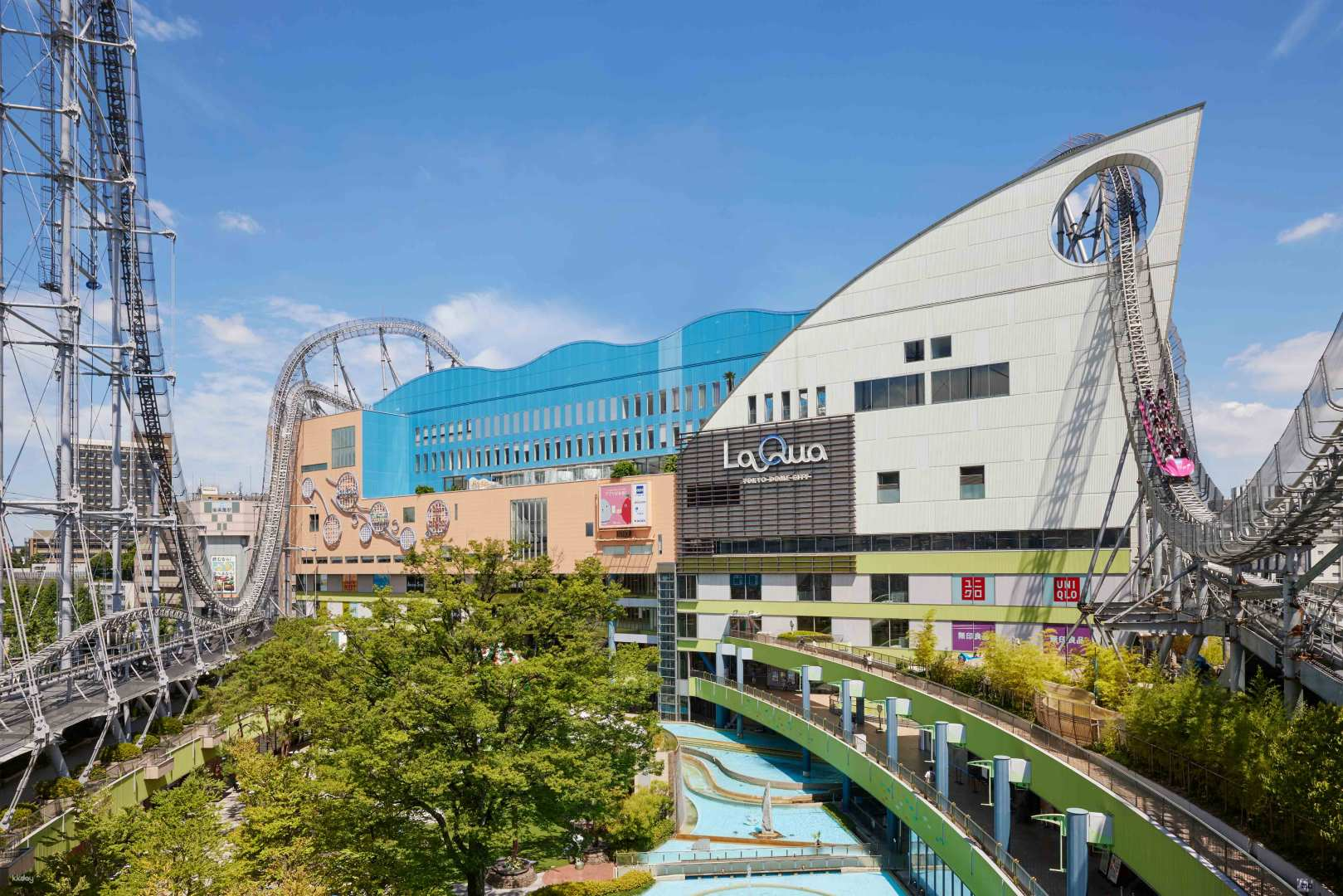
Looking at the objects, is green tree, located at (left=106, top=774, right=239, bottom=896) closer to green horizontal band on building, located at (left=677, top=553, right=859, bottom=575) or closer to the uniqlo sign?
green horizontal band on building, located at (left=677, top=553, right=859, bottom=575)

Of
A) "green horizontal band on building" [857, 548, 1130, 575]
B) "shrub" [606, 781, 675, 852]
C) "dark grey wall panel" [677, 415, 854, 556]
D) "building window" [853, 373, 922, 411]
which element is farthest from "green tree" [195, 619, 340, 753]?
"building window" [853, 373, 922, 411]

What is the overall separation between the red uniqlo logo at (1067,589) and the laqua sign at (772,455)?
49.2 ft

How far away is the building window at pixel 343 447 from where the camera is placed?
86500 millimetres

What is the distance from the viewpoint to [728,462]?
56250 millimetres

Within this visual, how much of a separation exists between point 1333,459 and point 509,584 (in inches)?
908

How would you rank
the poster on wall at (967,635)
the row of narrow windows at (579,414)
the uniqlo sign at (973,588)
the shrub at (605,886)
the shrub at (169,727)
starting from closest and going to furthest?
the shrub at (605,886) < the shrub at (169,727) < the poster on wall at (967,635) < the uniqlo sign at (973,588) < the row of narrow windows at (579,414)

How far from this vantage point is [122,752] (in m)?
37.6

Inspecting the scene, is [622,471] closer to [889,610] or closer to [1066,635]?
[889,610]

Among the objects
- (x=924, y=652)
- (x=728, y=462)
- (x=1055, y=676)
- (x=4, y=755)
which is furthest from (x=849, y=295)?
(x=4, y=755)

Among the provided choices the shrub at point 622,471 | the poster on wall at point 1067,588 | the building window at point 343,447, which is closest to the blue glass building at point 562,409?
the building window at point 343,447

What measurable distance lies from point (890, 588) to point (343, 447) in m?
62.5

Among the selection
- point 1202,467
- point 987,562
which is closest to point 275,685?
point 987,562

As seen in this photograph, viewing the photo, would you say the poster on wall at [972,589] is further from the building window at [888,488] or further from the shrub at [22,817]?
the shrub at [22,817]

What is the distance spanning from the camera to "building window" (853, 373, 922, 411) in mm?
48438
